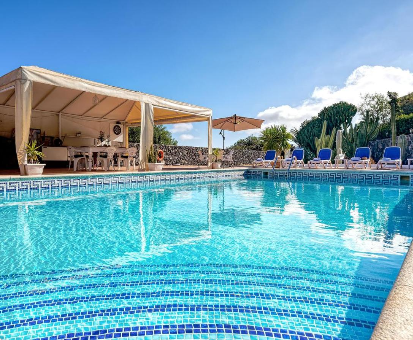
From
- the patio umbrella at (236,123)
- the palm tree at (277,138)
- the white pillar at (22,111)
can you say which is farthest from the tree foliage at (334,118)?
the white pillar at (22,111)

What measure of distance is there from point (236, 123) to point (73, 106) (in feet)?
24.3

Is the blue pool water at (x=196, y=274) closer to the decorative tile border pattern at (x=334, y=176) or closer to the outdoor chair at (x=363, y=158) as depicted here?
the decorative tile border pattern at (x=334, y=176)

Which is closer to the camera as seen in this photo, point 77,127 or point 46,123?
point 46,123

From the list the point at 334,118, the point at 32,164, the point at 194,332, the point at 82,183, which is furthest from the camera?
the point at 334,118

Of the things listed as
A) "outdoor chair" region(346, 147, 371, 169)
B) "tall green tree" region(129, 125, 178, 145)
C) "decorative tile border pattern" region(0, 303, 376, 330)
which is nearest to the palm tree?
"outdoor chair" region(346, 147, 371, 169)

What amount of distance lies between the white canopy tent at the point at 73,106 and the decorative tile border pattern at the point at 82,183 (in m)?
0.65

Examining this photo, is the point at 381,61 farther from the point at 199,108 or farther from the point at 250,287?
the point at 250,287

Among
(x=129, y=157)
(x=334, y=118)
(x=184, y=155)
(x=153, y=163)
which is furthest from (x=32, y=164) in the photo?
(x=334, y=118)

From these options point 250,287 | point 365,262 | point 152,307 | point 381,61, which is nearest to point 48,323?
point 152,307

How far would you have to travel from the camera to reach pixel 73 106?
37.9ft

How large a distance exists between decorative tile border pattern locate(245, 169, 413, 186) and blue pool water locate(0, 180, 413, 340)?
19.3ft

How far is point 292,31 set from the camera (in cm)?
1168

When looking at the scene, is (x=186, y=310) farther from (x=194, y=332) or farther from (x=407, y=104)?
(x=407, y=104)

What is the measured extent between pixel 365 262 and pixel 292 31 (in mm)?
11292
